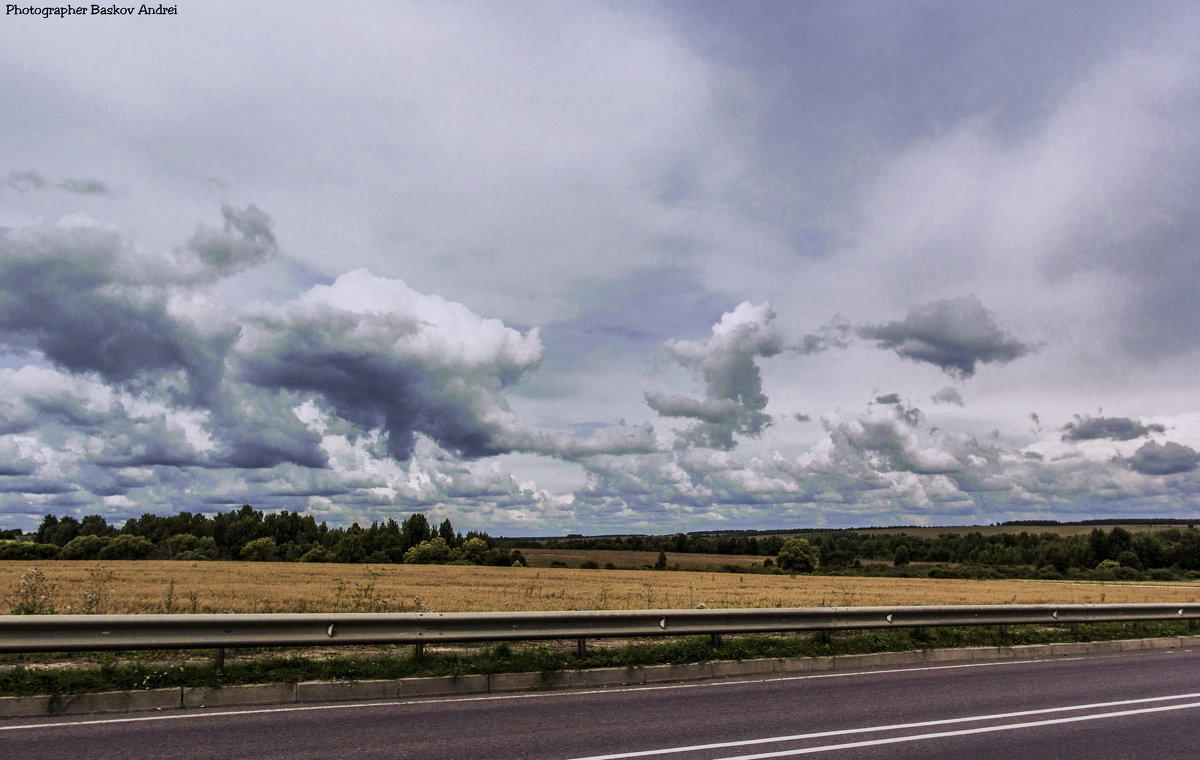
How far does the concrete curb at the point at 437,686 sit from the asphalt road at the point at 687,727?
343mm

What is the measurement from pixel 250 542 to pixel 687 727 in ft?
270

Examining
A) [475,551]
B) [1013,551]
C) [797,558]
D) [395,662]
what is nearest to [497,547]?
[475,551]

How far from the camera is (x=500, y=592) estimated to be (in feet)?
93.9

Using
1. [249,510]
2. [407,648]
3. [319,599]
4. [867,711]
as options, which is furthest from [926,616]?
[249,510]

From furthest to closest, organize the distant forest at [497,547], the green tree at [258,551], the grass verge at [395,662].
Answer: the green tree at [258,551] → the distant forest at [497,547] → the grass verge at [395,662]

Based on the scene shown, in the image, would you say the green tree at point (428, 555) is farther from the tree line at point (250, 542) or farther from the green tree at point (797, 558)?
the green tree at point (797, 558)

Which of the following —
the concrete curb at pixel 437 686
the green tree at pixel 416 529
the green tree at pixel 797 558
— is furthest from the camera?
the green tree at pixel 416 529

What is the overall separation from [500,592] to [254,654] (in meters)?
19.1

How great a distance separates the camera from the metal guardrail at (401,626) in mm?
7961

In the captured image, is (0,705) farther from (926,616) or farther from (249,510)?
(249,510)

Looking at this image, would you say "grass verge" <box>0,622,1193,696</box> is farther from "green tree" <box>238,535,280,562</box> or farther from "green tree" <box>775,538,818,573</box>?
"green tree" <box>238,535,280,562</box>

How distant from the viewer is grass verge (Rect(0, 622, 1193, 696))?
8.09m

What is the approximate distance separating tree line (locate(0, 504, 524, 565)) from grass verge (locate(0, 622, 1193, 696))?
5888 centimetres

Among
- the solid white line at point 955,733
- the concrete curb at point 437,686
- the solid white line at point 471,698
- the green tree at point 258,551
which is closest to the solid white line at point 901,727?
the solid white line at point 955,733
